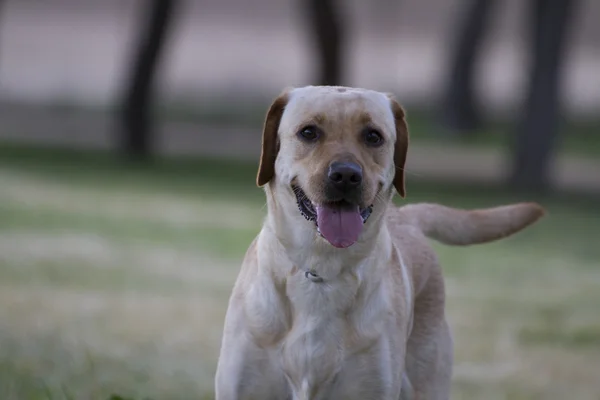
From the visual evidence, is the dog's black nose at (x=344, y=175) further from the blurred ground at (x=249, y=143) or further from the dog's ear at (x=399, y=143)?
the blurred ground at (x=249, y=143)

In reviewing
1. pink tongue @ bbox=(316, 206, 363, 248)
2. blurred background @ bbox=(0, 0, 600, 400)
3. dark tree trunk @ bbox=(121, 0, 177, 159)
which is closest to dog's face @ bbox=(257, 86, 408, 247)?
pink tongue @ bbox=(316, 206, 363, 248)

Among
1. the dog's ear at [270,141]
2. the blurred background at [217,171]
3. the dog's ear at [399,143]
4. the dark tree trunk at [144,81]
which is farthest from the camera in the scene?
the dark tree trunk at [144,81]

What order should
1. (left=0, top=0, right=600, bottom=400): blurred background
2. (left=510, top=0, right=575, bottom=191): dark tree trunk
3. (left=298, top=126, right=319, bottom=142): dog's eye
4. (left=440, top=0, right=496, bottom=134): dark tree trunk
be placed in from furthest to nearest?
(left=440, top=0, right=496, bottom=134): dark tree trunk < (left=510, top=0, right=575, bottom=191): dark tree trunk < (left=0, top=0, right=600, bottom=400): blurred background < (left=298, top=126, right=319, bottom=142): dog's eye

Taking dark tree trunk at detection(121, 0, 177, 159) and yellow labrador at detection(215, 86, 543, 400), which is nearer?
yellow labrador at detection(215, 86, 543, 400)

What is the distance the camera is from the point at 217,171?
21031 mm

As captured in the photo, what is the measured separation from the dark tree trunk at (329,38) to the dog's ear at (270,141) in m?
14.9

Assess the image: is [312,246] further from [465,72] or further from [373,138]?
[465,72]

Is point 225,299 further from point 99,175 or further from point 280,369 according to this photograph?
point 99,175

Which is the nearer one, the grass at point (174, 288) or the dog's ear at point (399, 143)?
the dog's ear at point (399, 143)

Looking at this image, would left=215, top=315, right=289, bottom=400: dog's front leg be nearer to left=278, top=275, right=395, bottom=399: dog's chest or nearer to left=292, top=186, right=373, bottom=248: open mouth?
left=278, top=275, right=395, bottom=399: dog's chest

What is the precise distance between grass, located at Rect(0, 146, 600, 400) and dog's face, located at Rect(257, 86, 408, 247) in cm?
136

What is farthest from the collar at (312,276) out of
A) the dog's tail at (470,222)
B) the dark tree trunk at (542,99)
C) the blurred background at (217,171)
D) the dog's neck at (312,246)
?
the dark tree trunk at (542,99)

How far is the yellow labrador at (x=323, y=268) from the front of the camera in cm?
516

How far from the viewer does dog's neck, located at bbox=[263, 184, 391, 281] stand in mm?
5312
